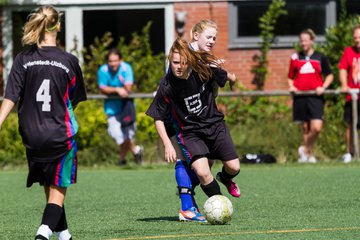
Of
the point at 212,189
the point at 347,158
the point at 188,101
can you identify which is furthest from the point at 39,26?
the point at 347,158

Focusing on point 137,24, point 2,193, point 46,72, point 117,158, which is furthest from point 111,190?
point 137,24

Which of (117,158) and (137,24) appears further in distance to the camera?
(137,24)

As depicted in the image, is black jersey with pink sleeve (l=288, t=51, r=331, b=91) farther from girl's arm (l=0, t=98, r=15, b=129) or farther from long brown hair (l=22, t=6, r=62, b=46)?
girl's arm (l=0, t=98, r=15, b=129)

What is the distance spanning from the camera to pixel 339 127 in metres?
16.7

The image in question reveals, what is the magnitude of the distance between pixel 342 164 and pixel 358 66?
1.51 meters

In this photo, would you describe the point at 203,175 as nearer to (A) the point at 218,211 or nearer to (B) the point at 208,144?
(B) the point at 208,144

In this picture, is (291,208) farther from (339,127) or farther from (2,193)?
(339,127)

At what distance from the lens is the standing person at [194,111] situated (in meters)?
8.94

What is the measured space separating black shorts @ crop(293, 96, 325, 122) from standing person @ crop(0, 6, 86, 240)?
8871 millimetres

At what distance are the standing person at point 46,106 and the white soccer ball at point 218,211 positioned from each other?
1.74 meters

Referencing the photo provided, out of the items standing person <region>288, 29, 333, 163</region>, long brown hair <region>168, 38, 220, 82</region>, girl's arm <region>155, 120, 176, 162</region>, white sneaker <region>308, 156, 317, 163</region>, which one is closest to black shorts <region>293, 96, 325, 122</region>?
standing person <region>288, 29, 333, 163</region>

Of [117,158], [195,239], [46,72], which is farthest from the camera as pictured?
[117,158]

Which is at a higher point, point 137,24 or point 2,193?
point 137,24

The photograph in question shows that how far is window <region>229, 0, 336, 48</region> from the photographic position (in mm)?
18672
